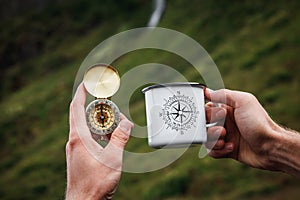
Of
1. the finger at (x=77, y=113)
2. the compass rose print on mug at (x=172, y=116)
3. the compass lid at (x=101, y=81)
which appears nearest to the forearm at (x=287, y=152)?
the compass rose print on mug at (x=172, y=116)

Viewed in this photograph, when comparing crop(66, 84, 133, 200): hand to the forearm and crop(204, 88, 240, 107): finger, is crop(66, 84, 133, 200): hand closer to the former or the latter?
crop(204, 88, 240, 107): finger

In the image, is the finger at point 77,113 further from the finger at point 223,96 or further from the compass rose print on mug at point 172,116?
the finger at point 223,96

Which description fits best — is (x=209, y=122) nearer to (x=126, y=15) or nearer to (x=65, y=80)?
(x=65, y=80)

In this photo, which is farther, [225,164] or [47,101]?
[47,101]

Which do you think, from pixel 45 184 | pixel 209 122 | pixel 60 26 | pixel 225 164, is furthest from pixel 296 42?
pixel 60 26

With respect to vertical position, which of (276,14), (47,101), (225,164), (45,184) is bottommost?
(225,164)

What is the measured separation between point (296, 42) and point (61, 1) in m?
12.2

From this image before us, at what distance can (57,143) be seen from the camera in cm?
1191

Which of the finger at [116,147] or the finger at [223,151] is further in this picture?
the finger at [223,151]

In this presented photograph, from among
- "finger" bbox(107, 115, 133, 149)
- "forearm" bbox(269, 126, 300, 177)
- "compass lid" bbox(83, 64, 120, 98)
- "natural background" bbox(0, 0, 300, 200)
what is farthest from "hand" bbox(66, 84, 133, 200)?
"natural background" bbox(0, 0, 300, 200)

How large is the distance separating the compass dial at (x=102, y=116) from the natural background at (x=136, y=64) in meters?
4.93

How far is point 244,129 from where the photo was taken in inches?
87.0

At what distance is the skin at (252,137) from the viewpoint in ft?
6.92

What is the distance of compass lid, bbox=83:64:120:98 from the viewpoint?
1.82 m
